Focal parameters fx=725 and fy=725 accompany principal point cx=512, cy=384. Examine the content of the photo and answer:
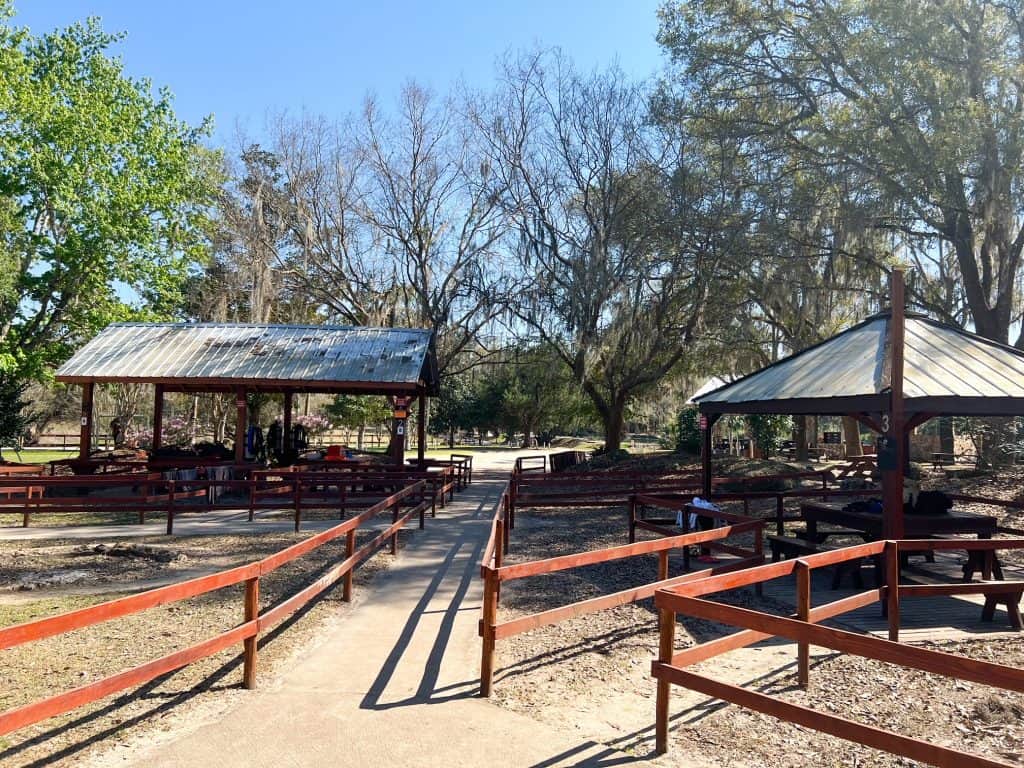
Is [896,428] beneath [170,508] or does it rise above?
above

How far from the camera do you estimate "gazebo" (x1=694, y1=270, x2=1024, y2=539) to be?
25.2 feet

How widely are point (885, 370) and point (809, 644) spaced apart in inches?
217

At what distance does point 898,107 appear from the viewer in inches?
661

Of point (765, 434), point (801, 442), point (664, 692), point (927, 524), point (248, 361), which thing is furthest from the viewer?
point (765, 434)

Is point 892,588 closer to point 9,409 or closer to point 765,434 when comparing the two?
point 765,434

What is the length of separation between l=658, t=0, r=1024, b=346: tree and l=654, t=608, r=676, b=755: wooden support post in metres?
15.3

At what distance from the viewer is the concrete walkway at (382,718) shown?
3.88 m

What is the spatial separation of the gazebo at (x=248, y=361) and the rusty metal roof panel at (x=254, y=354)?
0.03m

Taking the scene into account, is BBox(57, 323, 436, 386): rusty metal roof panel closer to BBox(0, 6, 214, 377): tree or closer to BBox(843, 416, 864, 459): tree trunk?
BBox(0, 6, 214, 377): tree

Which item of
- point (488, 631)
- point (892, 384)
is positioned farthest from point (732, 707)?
point (892, 384)

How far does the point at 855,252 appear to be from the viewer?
20.2 meters

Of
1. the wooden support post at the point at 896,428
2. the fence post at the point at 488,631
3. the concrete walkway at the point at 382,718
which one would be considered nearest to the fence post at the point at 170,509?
the concrete walkway at the point at 382,718

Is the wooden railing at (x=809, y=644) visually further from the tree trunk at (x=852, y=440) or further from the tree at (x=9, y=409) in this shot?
the tree at (x=9, y=409)

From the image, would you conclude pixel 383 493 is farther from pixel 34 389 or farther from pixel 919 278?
pixel 34 389
